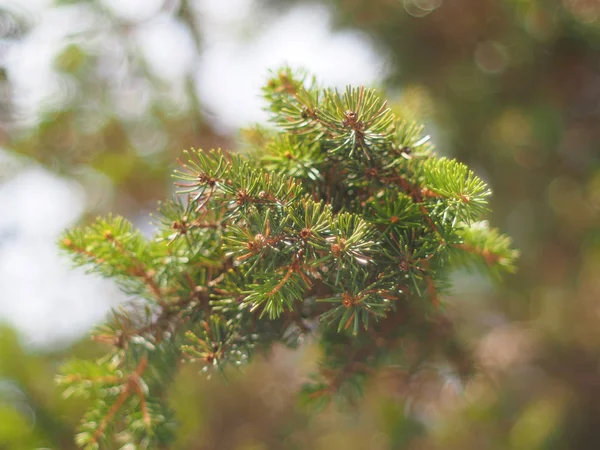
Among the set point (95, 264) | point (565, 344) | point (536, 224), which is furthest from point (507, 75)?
point (95, 264)

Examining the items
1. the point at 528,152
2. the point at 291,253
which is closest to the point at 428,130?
the point at 528,152

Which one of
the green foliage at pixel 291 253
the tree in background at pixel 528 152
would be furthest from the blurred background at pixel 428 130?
the green foliage at pixel 291 253

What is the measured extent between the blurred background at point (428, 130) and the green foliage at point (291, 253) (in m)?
0.31

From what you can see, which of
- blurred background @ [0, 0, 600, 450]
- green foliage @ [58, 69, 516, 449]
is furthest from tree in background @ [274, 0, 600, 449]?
green foliage @ [58, 69, 516, 449]

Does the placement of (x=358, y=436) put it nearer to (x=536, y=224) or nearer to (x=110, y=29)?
(x=536, y=224)

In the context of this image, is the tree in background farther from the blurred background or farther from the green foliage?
the green foliage

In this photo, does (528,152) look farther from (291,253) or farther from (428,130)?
(291,253)

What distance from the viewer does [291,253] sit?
1.02 ft

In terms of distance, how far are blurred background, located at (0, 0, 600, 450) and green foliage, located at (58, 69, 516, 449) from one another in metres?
0.31

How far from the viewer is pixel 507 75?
0.80 metres

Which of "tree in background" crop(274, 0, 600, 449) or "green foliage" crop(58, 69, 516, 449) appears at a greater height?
"tree in background" crop(274, 0, 600, 449)

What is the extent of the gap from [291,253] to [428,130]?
20.8 inches

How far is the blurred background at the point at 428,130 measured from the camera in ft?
2.46

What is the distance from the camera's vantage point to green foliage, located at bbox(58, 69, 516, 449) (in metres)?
0.30
